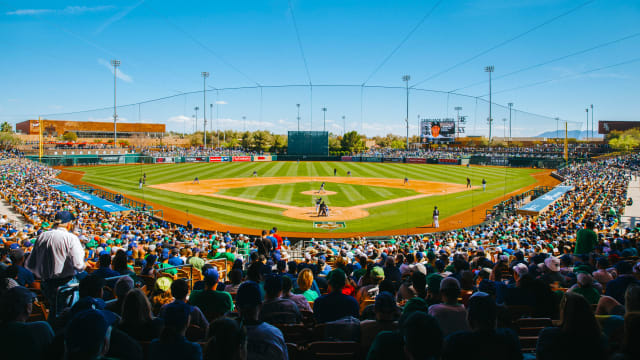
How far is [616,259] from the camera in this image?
8.06 meters

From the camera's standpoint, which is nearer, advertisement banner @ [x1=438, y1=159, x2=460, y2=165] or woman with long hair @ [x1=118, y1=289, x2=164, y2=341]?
woman with long hair @ [x1=118, y1=289, x2=164, y2=341]

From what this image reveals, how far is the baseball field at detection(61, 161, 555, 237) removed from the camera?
24.7m

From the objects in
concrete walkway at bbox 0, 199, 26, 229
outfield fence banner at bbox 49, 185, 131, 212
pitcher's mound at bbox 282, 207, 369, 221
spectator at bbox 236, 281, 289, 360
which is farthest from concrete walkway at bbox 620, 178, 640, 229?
concrete walkway at bbox 0, 199, 26, 229

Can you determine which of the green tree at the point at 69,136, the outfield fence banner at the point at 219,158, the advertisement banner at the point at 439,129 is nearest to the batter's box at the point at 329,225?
the advertisement banner at the point at 439,129

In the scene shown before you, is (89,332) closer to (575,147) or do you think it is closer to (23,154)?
(23,154)

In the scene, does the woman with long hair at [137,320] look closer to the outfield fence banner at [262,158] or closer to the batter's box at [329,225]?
the batter's box at [329,225]

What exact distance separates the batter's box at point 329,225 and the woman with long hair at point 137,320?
19998 millimetres

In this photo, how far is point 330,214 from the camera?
27250mm

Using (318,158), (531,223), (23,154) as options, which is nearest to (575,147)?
(318,158)

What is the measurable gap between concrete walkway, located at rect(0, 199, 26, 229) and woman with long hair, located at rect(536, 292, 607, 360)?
23.1 metres

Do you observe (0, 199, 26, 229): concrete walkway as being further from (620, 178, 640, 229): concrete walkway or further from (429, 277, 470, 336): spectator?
(620, 178, 640, 229): concrete walkway

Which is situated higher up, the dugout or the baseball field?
the dugout

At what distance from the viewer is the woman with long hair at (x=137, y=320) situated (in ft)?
11.5

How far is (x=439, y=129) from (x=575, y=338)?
69409mm
